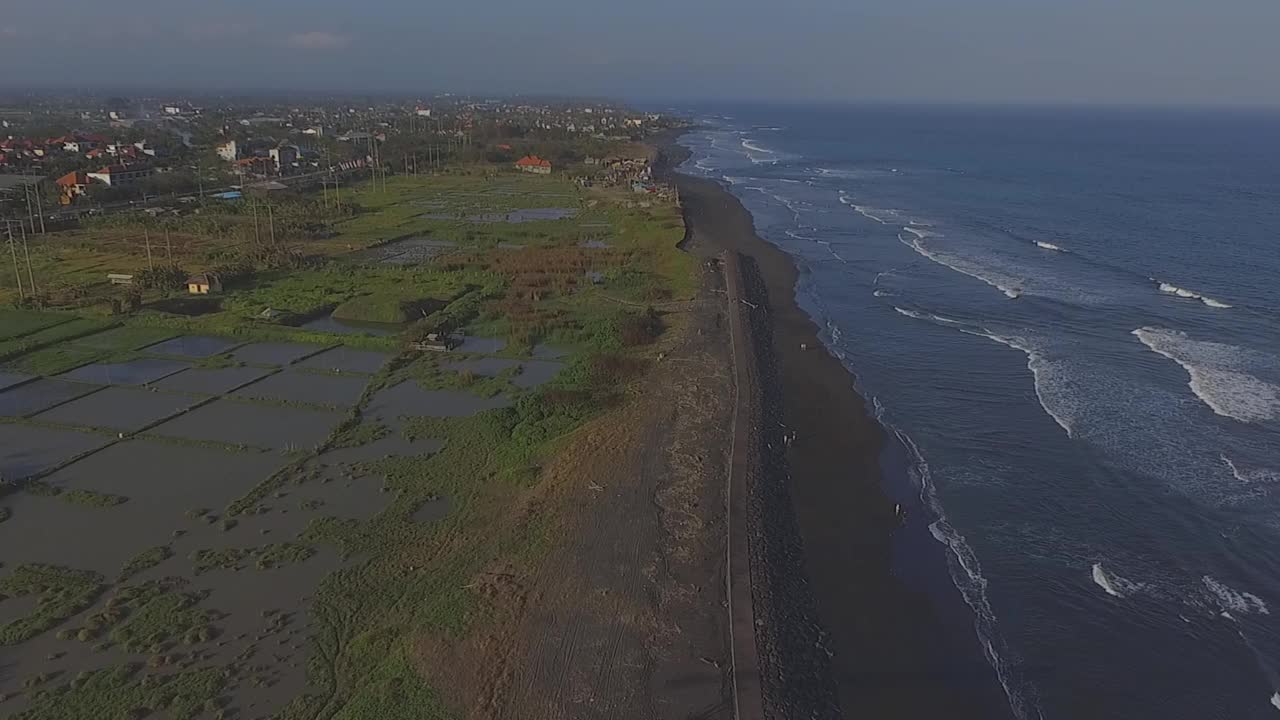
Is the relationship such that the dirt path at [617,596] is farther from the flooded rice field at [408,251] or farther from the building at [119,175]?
the building at [119,175]

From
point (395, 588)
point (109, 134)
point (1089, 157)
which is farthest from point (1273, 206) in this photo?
point (109, 134)

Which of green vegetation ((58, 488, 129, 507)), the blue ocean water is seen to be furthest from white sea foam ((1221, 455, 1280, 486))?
green vegetation ((58, 488, 129, 507))

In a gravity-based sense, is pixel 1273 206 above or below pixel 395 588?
above

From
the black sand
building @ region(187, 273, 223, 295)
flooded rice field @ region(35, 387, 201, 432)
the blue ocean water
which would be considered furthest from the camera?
building @ region(187, 273, 223, 295)

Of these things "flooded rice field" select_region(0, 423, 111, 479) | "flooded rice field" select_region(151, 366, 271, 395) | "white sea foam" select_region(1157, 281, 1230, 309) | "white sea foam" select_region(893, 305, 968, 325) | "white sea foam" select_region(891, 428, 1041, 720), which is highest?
"white sea foam" select_region(1157, 281, 1230, 309)

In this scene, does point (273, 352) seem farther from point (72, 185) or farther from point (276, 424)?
point (72, 185)

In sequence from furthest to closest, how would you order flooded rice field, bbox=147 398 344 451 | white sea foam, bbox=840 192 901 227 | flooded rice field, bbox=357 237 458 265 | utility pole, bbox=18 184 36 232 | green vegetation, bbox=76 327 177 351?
white sea foam, bbox=840 192 901 227 < utility pole, bbox=18 184 36 232 < flooded rice field, bbox=357 237 458 265 < green vegetation, bbox=76 327 177 351 < flooded rice field, bbox=147 398 344 451

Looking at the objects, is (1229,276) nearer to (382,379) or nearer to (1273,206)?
(1273,206)

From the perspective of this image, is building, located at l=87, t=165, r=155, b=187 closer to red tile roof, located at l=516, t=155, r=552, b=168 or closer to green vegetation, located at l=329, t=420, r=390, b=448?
red tile roof, located at l=516, t=155, r=552, b=168
